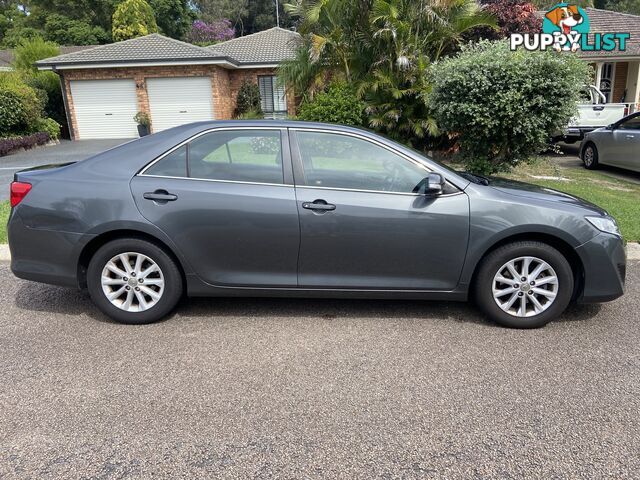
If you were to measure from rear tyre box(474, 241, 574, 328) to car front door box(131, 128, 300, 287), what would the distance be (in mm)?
1498

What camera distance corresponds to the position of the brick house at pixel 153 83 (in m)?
19.8

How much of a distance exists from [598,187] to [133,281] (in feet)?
28.3

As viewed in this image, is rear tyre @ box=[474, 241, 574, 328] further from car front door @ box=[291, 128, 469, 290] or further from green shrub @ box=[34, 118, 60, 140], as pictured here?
green shrub @ box=[34, 118, 60, 140]

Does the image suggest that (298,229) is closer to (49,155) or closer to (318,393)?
(318,393)

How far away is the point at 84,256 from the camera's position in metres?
4.08

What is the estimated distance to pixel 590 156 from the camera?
11852 millimetres

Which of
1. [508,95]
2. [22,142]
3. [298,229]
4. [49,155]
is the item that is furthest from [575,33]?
[22,142]

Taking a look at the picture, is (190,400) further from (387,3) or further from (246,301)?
(387,3)

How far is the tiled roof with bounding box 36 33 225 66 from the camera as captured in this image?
765 inches

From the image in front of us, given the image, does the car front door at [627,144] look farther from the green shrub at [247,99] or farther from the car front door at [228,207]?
the green shrub at [247,99]

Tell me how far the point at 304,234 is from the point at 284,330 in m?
0.77

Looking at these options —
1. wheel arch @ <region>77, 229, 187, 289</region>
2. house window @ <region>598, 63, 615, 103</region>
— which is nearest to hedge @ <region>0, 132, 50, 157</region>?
wheel arch @ <region>77, 229, 187, 289</region>

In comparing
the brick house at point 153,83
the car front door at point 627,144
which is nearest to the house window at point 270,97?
the brick house at point 153,83

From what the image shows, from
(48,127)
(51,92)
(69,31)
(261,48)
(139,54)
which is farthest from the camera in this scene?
(69,31)
